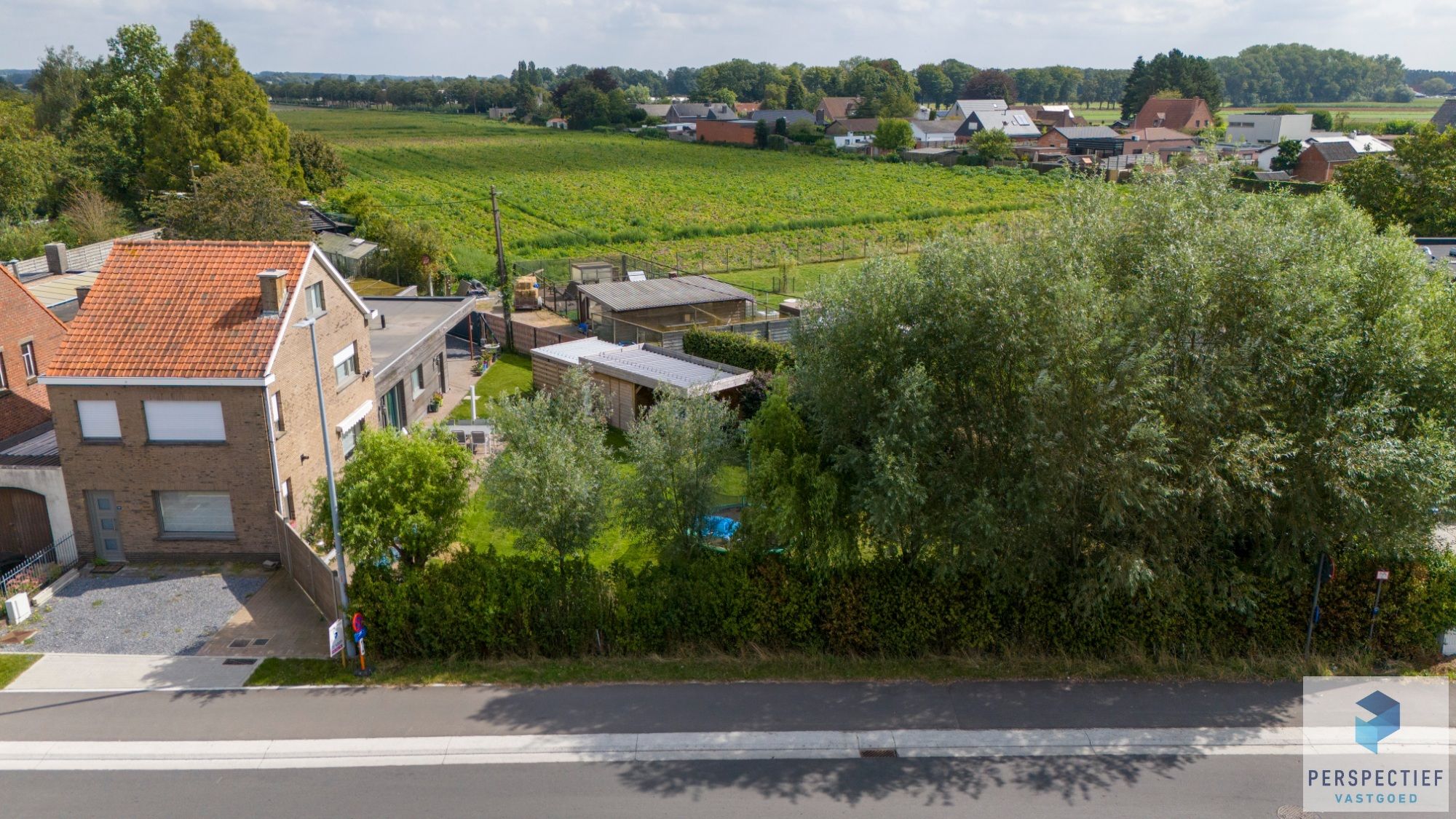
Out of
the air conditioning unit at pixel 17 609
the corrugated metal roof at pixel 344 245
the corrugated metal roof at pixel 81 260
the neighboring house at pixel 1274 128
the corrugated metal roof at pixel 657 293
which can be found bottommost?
the air conditioning unit at pixel 17 609

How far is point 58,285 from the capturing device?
117 ft

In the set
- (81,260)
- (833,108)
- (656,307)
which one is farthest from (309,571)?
(833,108)

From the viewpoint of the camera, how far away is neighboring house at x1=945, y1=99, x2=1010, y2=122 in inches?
5374

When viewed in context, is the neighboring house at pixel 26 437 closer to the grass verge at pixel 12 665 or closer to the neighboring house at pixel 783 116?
the grass verge at pixel 12 665

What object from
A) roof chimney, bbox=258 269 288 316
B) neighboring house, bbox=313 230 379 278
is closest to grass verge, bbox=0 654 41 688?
roof chimney, bbox=258 269 288 316

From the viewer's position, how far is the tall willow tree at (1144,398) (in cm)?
1708

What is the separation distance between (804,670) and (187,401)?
1498 cm

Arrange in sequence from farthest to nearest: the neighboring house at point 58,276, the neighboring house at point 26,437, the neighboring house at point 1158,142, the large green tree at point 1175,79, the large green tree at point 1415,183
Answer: the large green tree at point 1175,79, the neighboring house at point 1158,142, the large green tree at point 1415,183, the neighboring house at point 58,276, the neighboring house at point 26,437

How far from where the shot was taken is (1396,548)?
1772 centimetres

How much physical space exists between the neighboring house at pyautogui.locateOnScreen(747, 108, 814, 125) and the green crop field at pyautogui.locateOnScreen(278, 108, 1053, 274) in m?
15.6

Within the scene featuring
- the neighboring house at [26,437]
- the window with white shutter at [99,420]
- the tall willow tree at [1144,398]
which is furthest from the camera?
the neighboring house at [26,437]

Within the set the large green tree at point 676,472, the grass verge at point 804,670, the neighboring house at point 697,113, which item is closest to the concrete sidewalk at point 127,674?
the grass verge at point 804,670

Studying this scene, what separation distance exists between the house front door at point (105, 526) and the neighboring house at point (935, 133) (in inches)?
4602

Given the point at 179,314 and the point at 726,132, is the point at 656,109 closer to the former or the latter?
the point at 726,132
